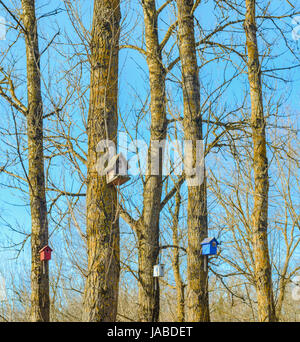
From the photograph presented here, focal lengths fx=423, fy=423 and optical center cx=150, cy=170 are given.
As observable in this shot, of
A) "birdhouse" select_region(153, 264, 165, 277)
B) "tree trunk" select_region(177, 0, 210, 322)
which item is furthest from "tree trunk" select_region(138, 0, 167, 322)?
"tree trunk" select_region(177, 0, 210, 322)

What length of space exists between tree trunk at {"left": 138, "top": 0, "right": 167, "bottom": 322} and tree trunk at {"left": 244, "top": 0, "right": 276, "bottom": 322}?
1596 millimetres

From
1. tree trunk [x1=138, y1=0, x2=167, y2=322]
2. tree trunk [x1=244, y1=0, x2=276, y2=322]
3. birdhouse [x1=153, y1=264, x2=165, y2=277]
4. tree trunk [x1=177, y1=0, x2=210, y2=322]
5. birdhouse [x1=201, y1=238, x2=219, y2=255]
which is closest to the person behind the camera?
birdhouse [x1=201, y1=238, x2=219, y2=255]

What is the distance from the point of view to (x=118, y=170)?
3641 millimetres

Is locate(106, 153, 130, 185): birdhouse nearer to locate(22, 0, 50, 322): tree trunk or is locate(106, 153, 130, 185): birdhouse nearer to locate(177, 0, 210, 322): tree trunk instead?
locate(177, 0, 210, 322): tree trunk

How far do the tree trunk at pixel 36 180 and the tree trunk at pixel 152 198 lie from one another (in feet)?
5.20

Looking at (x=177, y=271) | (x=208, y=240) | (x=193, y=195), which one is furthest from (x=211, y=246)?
(x=177, y=271)

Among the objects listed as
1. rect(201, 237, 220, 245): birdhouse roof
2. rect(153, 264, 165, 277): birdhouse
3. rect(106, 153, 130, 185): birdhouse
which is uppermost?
rect(106, 153, 130, 185): birdhouse

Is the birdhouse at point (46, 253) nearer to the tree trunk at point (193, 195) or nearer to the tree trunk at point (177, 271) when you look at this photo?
the tree trunk at point (193, 195)

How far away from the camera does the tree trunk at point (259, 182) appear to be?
21.7 ft

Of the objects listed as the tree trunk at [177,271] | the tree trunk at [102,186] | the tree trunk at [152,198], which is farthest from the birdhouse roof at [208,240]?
the tree trunk at [177,271]

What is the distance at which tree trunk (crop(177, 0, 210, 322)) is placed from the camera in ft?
17.7

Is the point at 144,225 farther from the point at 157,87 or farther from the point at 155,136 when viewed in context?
the point at 157,87
